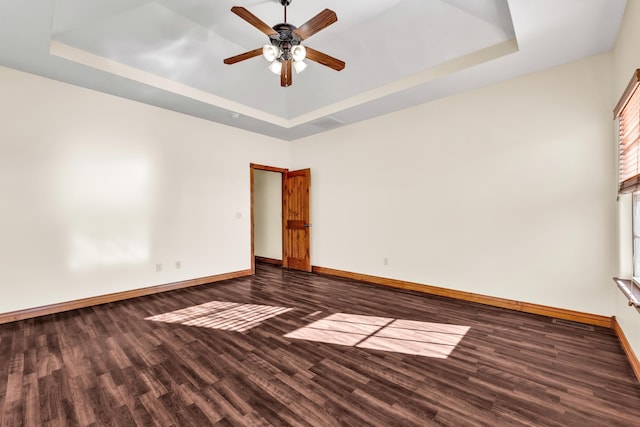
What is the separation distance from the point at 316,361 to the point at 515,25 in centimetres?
350

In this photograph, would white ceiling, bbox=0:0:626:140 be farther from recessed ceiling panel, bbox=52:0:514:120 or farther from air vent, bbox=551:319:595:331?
air vent, bbox=551:319:595:331

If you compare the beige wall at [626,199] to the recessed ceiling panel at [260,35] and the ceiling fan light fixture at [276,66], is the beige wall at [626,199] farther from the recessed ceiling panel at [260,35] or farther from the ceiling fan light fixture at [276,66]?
the ceiling fan light fixture at [276,66]

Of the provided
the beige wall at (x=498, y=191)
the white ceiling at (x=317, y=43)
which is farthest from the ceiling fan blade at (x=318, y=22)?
the beige wall at (x=498, y=191)

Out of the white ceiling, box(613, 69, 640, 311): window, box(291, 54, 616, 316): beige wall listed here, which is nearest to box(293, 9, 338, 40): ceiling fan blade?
the white ceiling

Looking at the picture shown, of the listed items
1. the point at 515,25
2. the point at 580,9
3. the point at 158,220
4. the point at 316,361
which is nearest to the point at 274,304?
the point at 316,361

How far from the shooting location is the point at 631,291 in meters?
2.20

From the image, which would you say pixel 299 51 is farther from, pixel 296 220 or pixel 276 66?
pixel 296 220

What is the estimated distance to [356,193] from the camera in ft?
17.1

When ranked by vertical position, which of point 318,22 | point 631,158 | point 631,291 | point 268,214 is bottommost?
point 631,291

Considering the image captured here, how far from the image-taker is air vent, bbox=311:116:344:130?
4.96 meters

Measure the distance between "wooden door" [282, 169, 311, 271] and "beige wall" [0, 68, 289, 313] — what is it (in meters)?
1.30

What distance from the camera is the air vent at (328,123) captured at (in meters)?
4.96

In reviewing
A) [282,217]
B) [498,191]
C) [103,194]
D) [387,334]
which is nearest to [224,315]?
[387,334]

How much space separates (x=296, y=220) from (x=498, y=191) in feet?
12.6
